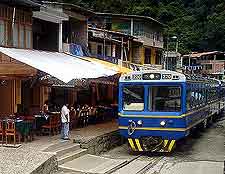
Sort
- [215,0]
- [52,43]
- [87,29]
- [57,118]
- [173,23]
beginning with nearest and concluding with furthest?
[57,118] < [52,43] < [87,29] < [173,23] < [215,0]

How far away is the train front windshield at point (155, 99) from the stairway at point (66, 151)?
2.26 meters

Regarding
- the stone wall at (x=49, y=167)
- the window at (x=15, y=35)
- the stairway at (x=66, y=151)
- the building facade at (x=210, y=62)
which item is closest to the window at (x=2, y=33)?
the window at (x=15, y=35)

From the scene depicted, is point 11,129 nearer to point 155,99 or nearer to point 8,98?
point 8,98

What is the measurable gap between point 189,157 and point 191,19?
56935mm

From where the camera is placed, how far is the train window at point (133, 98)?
14.9 meters

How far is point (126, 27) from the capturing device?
42750 mm

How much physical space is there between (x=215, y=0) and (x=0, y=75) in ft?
205

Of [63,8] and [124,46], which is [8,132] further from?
[124,46]

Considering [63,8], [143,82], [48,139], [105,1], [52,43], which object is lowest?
[48,139]

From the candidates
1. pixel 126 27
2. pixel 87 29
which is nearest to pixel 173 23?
pixel 126 27

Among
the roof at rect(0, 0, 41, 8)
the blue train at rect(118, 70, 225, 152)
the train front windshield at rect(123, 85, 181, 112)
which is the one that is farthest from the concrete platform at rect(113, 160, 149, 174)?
the roof at rect(0, 0, 41, 8)

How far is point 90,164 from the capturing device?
1266 cm

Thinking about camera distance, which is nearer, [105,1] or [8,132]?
[8,132]

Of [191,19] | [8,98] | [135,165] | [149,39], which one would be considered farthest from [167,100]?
[191,19]
